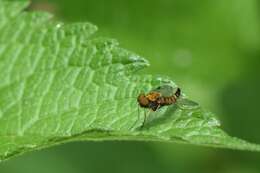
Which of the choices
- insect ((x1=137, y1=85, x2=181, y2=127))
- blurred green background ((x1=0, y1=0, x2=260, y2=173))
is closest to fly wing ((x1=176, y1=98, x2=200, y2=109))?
insect ((x1=137, y1=85, x2=181, y2=127))

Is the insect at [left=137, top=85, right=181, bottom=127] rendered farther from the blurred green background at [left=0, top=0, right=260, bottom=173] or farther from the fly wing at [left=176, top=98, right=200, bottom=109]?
the blurred green background at [left=0, top=0, right=260, bottom=173]

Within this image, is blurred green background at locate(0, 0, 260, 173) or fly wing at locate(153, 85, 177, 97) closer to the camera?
fly wing at locate(153, 85, 177, 97)

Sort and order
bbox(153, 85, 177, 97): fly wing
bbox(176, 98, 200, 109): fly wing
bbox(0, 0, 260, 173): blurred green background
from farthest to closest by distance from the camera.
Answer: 1. bbox(0, 0, 260, 173): blurred green background
2. bbox(153, 85, 177, 97): fly wing
3. bbox(176, 98, 200, 109): fly wing

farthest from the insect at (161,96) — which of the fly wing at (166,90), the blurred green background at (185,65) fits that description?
the blurred green background at (185,65)

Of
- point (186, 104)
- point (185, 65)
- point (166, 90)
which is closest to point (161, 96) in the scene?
point (166, 90)

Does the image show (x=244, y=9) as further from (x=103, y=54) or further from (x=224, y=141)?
(x=224, y=141)

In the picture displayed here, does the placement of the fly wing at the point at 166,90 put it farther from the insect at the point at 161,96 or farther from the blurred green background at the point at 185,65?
the blurred green background at the point at 185,65

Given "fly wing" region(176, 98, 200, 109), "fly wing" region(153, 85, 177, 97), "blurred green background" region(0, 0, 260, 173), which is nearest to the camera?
"fly wing" region(176, 98, 200, 109)

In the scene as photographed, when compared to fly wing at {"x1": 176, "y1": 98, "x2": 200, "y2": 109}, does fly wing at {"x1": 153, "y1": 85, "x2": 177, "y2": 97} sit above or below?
above

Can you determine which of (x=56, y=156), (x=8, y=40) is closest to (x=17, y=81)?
(x=8, y=40)
